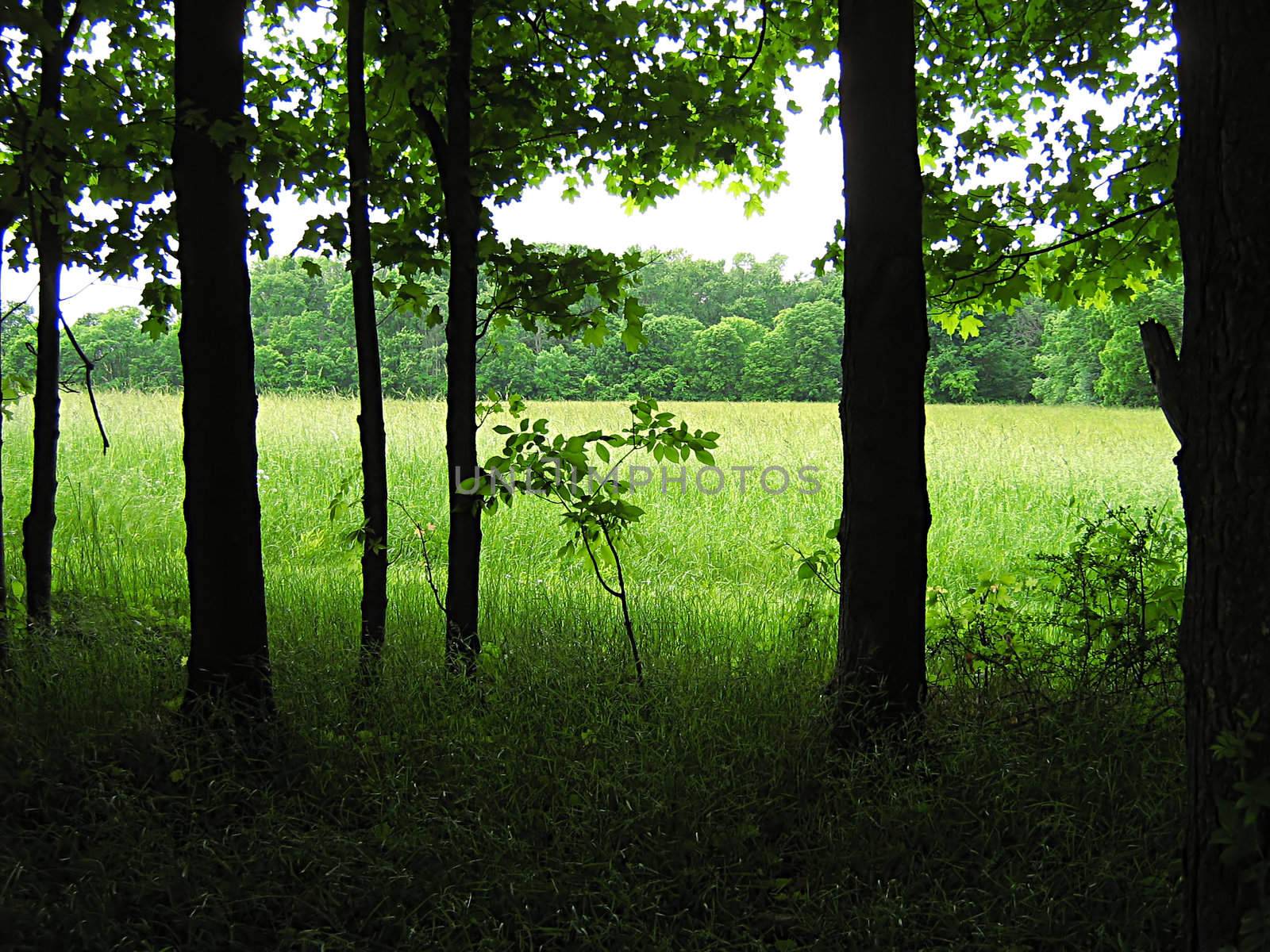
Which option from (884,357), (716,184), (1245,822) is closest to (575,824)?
(1245,822)

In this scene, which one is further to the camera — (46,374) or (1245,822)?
(46,374)

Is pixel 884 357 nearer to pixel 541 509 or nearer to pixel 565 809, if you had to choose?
pixel 565 809

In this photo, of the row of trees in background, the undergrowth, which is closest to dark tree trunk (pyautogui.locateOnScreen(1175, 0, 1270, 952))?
the row of trees in background

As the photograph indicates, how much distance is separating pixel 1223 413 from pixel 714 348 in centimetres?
4308

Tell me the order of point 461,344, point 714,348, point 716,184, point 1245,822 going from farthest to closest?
point 714,348 → point 716,184 → point 461,344 → point 1245,822

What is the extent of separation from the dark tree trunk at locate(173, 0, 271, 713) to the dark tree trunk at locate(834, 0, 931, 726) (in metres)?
2.41

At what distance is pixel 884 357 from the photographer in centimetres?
329

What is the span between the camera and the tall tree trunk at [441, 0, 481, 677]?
4113mm

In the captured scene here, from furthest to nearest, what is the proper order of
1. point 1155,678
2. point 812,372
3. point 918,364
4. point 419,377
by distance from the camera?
point 812,372 < point 419,377 < point 1155,678 < point 918,364

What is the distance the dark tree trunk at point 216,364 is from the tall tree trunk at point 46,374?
4.77 feet

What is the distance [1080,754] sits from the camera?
3.19m

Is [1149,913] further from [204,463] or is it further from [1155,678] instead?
[204,463]

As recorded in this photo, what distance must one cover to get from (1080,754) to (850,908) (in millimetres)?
1318

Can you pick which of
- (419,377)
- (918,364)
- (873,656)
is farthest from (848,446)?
(419,377)
